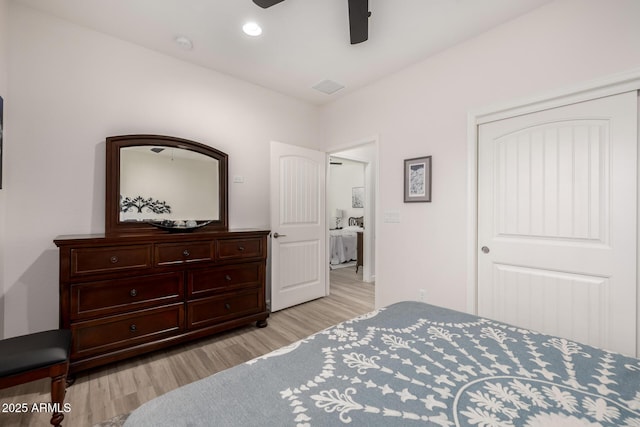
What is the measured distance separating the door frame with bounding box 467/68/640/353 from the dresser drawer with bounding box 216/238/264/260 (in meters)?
2.04

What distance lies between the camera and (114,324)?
210 cm

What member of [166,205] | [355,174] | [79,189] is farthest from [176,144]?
[355,174]

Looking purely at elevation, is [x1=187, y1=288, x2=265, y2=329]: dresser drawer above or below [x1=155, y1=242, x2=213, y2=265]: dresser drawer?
below

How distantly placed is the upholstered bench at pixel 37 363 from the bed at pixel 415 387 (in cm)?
115

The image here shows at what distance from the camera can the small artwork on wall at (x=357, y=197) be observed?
789cm

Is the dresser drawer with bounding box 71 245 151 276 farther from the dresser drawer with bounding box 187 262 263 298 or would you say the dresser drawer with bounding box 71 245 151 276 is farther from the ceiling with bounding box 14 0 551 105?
the ceiling with bounding box 14 0 551 105

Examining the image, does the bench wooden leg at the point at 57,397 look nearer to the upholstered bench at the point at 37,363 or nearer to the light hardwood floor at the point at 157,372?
the upholstered bench at the point at 37,363

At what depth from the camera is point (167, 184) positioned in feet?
9.10

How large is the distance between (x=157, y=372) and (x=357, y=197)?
6.51 metres

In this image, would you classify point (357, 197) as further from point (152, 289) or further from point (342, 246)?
point (152, 289)

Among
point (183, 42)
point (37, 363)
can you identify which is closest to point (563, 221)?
point (37, 363)

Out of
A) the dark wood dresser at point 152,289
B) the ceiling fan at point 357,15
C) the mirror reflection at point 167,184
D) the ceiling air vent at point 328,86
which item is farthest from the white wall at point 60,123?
the ceiling fan at point 357,15

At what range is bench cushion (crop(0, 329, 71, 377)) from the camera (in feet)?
4.37

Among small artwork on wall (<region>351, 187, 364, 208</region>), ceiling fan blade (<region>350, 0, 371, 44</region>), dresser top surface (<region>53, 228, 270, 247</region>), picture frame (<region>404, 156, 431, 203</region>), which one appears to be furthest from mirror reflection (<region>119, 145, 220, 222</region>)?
small artwork on wall (<region>351, 187, 364, 208</region>)
